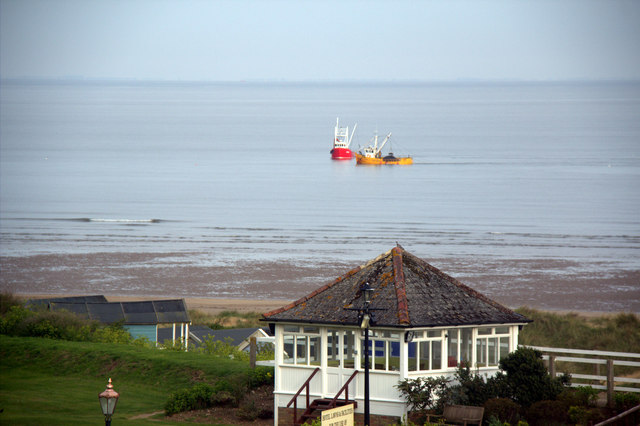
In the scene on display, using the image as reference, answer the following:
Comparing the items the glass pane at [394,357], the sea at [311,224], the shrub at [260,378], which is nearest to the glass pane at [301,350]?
the glass pane at [394,357]

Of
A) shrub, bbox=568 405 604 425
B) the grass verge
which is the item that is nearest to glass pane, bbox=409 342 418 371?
shrub, bbox=568 405 604 425

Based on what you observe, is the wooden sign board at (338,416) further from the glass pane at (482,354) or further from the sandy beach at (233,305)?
the sandy beach at (233,305)

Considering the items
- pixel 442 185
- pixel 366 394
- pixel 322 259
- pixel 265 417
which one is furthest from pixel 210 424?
pixel 442 185

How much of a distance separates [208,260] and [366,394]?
45524mm

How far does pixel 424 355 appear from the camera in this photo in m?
19.2

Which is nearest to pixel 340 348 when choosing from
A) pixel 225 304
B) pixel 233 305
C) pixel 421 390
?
pixel 421 390

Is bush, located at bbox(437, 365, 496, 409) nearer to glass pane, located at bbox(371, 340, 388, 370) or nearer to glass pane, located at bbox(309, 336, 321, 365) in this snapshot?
glass pane, located at bbox(371, 340, 388, 370)

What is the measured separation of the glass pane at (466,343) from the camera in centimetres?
1947

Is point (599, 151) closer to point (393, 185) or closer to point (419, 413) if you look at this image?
point (393, 185)

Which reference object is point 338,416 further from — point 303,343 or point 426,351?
point 303,343

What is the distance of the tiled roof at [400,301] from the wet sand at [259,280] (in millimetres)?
24831

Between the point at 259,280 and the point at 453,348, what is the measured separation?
34800 mm

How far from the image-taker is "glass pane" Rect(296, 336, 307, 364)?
65.1 ft

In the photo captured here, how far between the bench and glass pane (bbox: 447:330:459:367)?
139 cm
